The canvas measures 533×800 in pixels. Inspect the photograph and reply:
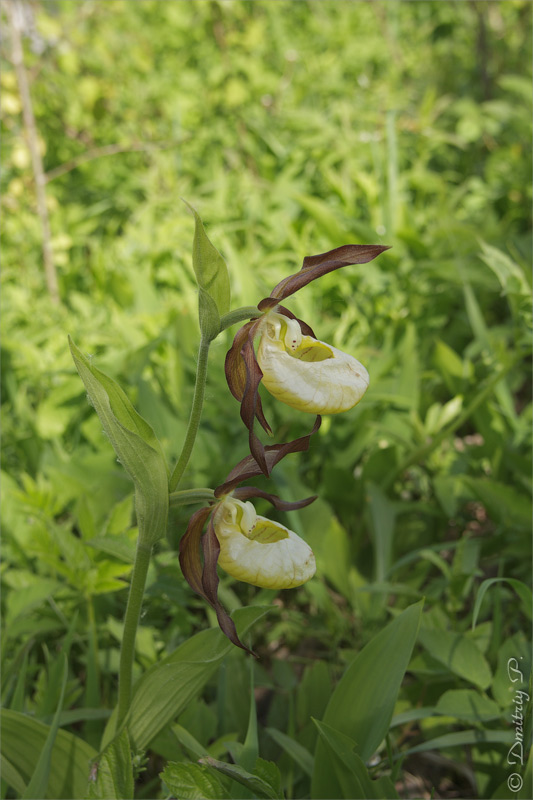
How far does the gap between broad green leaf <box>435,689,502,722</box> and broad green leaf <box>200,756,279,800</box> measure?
0.28 metres

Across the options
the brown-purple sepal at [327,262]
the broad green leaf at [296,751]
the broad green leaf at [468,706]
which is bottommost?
the broad green leaf at [296,751]

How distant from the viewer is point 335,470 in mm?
1270

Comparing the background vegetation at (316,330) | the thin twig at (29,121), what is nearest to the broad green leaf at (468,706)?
the background vegetation at (316,330)

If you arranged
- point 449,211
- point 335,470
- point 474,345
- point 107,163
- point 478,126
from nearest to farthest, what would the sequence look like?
1. point 335,470
2. point 474,345
3. point 449,211
4. point 478,126
5. point 107,163

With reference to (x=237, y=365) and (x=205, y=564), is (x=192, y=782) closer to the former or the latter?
(x=205, y=564)

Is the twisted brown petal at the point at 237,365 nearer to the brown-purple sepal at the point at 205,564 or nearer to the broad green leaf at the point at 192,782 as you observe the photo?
the brown-purple sepal at the point at 205,564

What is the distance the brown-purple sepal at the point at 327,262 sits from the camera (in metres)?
0.60

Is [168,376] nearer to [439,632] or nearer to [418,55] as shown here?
[439,632]

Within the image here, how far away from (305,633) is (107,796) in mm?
501

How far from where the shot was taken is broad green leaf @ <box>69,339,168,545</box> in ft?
1.97

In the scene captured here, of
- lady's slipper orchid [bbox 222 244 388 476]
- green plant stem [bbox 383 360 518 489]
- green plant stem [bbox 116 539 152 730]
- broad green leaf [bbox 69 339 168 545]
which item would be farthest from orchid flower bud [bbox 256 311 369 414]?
green plant stem [bbox 383 360 518 489]

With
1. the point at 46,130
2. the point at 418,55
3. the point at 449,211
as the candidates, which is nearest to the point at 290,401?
the point at 449,211

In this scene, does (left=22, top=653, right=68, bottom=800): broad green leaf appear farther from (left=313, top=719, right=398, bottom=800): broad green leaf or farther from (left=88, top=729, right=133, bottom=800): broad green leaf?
(left=313, top=719, right=398, bottom=800): broad green leaf

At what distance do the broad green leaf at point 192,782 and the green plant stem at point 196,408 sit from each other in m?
0.27
